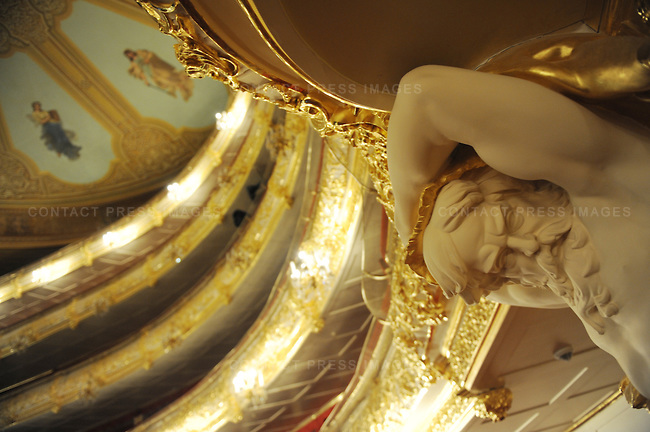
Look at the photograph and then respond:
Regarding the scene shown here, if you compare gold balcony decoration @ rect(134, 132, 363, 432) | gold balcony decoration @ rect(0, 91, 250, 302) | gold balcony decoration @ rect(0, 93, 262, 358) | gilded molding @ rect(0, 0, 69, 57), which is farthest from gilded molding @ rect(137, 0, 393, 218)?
gilded molding @ rect(0, 0, 69, 57)

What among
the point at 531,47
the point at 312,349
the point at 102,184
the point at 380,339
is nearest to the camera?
the point at 531,47

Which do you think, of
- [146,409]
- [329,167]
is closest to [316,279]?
[329,167]

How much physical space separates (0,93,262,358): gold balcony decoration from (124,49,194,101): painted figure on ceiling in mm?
2595

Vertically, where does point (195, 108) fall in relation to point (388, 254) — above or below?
above

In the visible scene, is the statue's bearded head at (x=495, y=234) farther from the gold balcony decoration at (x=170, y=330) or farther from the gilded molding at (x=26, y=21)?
the gilded molding at (x=26, y=21)

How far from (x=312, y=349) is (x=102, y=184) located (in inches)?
284

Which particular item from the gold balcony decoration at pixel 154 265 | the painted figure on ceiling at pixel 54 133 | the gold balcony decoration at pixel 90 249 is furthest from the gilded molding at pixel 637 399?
the painted figure on ceiling at pixel 54 133

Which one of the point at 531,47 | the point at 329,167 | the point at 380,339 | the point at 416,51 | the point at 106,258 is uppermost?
the point at 106,258

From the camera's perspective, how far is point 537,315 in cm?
239

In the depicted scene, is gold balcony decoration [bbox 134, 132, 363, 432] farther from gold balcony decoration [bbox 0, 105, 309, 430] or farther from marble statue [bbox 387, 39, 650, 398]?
marble statue [bbox 387, 39, 650, 398]

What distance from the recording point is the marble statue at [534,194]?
106 cm

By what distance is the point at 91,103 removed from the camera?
8500mm

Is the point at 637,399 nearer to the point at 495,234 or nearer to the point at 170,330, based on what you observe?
the point at 495,234

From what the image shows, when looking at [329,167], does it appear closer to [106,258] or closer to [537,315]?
[537,315]
